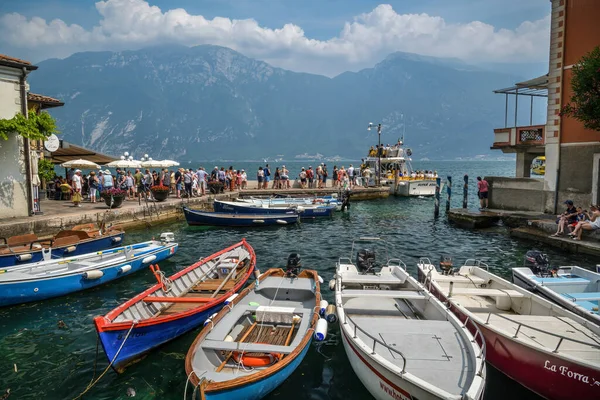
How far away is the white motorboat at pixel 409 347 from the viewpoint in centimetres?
536

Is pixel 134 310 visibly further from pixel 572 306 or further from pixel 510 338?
pixel 572 306

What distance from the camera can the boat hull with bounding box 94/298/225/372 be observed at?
6891 millimetres

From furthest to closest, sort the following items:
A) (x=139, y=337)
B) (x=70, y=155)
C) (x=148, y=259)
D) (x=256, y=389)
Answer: (x=70, y=155) → (x=148, y=259) → (x=139, y=337) → (x=256, y=389)

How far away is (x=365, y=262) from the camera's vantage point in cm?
1087

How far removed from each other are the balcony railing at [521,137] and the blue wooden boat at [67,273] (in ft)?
67.8

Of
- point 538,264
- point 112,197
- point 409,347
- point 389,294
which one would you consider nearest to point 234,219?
point 112,197

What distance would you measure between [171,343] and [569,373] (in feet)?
23.4

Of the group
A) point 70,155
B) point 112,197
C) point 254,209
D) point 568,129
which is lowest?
point 254,209

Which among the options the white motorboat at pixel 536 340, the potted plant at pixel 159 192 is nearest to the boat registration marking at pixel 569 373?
the white motorboat at pixel 536 340

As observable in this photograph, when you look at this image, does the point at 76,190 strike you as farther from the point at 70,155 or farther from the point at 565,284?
the point at 565,284

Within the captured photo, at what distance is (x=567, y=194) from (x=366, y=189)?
62.6 feet

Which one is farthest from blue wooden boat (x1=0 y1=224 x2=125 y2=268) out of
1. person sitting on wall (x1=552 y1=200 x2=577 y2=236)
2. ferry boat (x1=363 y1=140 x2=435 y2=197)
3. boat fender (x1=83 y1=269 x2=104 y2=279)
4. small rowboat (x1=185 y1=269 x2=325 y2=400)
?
ferry boat (x1=363 y1=140 x2=435 y2=197)

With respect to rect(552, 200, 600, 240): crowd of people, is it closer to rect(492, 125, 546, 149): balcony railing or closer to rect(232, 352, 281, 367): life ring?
rect(492, 125, 546, 149): balcony railing

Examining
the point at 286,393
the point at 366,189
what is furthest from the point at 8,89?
the point at 366,189
